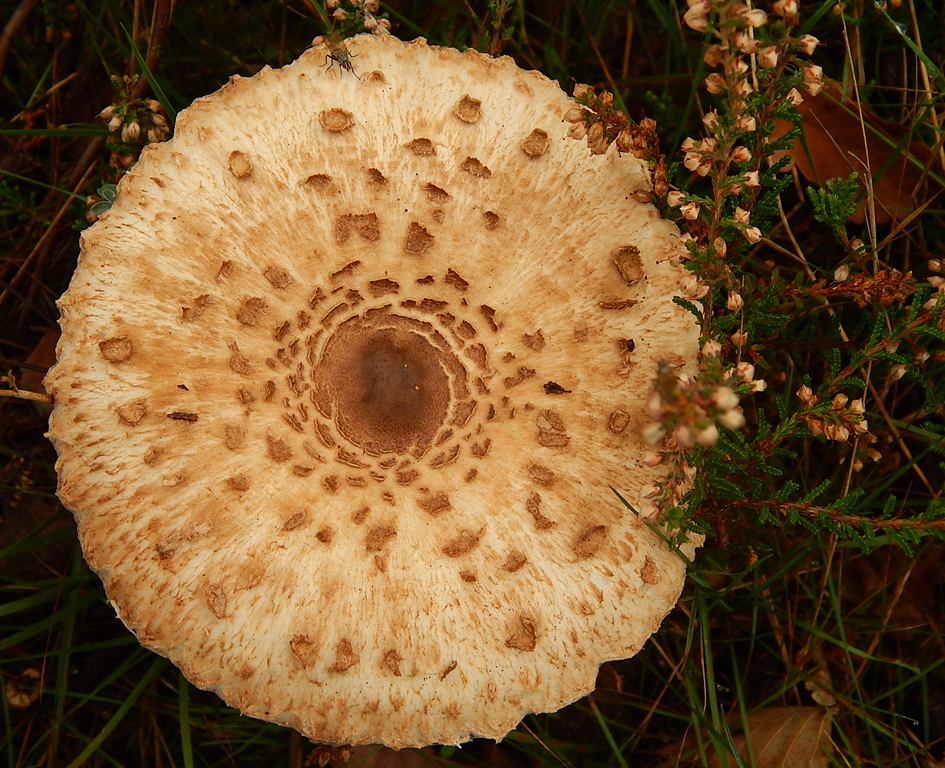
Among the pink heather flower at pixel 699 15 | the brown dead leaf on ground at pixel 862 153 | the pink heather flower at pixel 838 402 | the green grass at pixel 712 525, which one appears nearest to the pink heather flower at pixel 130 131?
the green grass at pixel 712 525

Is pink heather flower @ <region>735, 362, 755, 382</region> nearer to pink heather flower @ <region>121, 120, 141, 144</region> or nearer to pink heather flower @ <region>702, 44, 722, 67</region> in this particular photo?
pink heather flower @ <region>702, 44, 722, 67</region>

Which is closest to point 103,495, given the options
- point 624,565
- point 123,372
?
point 123,372

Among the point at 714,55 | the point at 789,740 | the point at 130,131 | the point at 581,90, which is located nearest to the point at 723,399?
the point at 714,55

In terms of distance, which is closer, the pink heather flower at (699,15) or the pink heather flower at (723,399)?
the pink heather flower at (723,399)

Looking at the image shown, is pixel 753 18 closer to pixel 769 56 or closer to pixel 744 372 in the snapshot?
pixel 769 56

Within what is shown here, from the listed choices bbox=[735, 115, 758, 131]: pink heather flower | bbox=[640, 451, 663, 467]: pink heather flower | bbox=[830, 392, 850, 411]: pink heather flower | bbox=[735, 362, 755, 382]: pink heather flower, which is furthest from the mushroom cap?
bbox=[830, 392, 850, 411]: pink heather flower

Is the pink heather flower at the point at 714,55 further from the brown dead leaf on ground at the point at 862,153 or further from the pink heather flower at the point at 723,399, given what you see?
the brown dead leaf on ground at the point at 862,153
